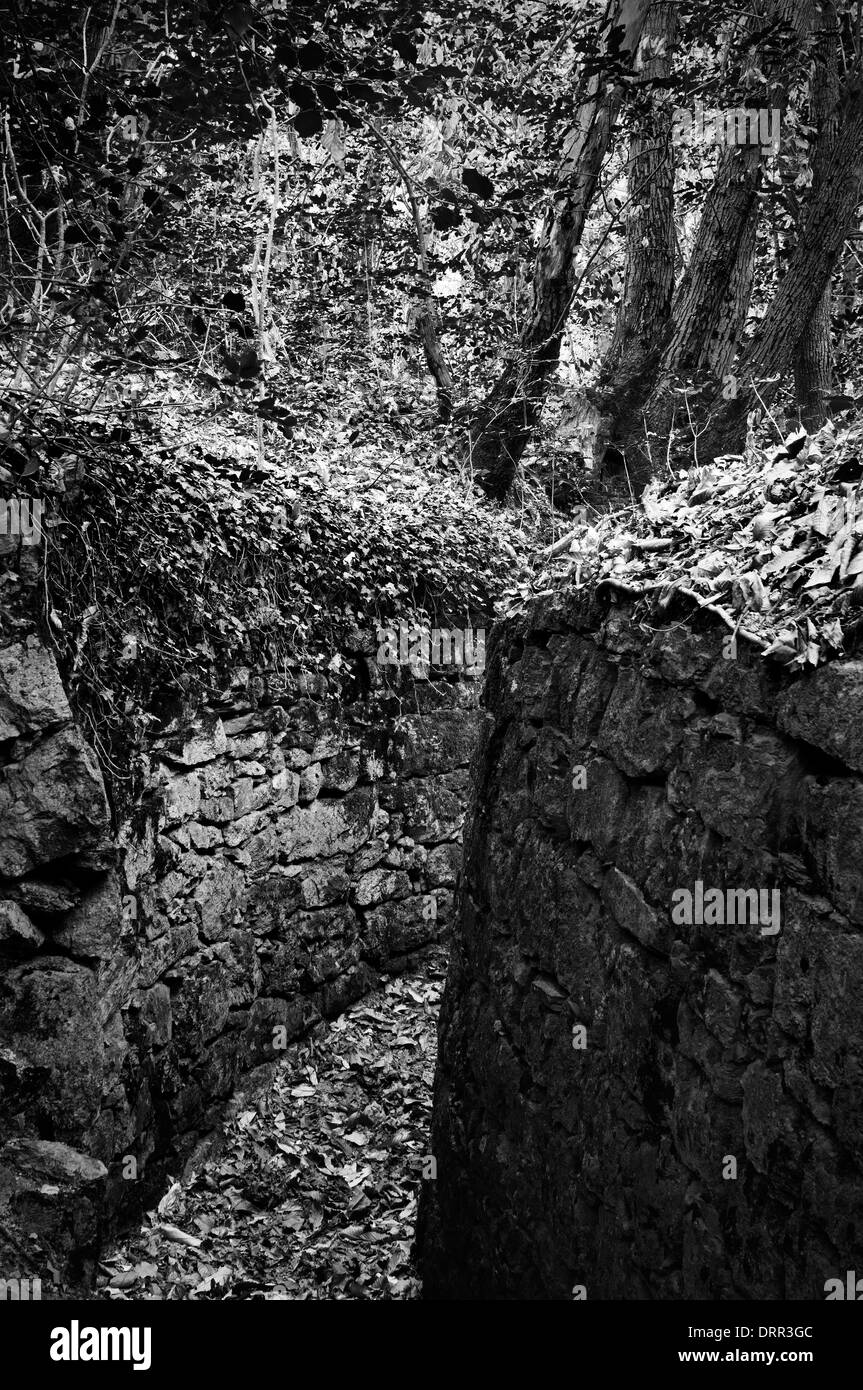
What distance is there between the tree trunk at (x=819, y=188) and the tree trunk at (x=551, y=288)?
1.11 m

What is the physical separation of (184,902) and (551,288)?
5.25 meters

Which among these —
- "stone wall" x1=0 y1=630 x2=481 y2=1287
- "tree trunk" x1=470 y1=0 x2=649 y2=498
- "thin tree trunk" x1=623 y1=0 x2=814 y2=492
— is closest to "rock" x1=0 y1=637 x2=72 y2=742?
"stone wall" x1=0 y1=630 x2=481 y2=1287

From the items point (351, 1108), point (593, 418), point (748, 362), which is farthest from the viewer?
point (593, 418)

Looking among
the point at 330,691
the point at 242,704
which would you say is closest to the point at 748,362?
the point at 330,691

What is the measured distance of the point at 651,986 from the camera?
2.50 m

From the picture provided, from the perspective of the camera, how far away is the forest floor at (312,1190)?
4023 mm

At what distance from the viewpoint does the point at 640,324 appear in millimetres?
6574

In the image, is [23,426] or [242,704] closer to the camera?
[23,426]

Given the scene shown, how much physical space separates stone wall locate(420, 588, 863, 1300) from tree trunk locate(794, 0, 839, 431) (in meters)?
2.56

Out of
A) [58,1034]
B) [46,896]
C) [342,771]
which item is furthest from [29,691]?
[342,771]

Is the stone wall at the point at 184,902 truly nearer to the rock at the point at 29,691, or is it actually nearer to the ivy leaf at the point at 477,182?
the rock at the point at 29,691

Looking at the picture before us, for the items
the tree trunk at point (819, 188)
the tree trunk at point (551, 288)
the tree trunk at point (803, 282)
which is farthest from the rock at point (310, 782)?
the tree trunk at point (551, 288)

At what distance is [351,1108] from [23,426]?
375 centimetres

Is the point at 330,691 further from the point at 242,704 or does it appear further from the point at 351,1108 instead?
the point at 351,1108
